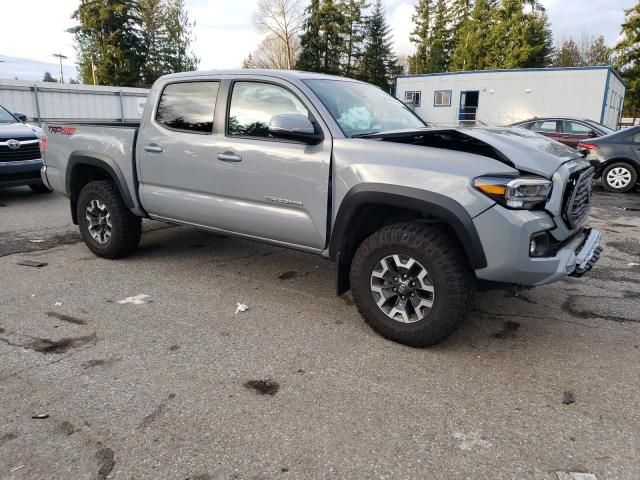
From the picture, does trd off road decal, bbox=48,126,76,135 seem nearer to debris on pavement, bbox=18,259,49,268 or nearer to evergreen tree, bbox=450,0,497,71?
debris on pavement, bbox=18,259,49,268

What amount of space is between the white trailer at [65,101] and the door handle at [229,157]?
10.7m

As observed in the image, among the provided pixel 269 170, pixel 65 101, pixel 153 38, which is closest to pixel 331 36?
pixel 153 38

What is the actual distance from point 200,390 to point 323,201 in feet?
5.06

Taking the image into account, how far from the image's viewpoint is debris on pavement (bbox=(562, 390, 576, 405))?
2.85m

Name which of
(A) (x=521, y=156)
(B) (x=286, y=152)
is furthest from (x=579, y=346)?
(B) (x=286, y=152)

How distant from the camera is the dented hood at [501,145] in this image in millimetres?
3188

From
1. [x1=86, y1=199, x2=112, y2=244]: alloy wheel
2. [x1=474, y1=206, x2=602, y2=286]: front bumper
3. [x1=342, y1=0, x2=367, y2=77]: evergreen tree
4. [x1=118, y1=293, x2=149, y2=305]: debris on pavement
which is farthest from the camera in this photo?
[x1=342, y1=0, x2=367, y2=77]: evergreen tree

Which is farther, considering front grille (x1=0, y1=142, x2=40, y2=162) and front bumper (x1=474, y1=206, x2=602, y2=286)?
front grille (x1=0, y1=142, x2=40, y2=162)

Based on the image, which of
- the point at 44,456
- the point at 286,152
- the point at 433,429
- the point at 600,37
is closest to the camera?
the point at 44,456

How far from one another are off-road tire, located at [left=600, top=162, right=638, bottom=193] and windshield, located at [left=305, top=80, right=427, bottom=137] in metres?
7.53

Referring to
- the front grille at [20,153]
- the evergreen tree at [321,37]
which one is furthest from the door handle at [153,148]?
the evergreen tree at [321,37]

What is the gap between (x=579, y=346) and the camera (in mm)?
3527

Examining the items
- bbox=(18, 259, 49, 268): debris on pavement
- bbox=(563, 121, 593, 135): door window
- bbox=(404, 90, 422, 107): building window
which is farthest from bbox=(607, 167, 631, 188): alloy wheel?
bbox=(404, 90, 422, 107): building window

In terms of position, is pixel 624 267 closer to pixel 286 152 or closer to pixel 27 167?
pixel 286 152
